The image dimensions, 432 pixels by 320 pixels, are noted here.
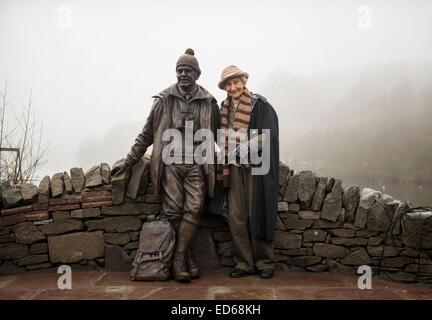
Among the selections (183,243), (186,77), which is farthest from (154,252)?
(186,77)

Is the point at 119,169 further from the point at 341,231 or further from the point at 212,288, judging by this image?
the point at 341,231

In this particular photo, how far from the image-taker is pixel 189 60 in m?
3.47

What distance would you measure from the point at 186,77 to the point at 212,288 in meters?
2.05

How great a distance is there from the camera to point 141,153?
3627 mm

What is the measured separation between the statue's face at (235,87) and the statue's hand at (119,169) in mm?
1349

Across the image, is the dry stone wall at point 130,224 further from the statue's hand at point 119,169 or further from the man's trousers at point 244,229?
the man's trousers at point 244,229

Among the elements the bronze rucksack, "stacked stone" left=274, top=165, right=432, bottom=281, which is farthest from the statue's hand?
"stacked stone" left=274, top=165, right=432, bottom=281

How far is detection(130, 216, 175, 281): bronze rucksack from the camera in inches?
128

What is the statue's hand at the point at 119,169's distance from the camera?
356cm

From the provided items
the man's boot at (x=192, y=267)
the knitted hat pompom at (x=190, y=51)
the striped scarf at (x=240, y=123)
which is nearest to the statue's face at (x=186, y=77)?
the knitted hat pompom at (x=190, y=51)

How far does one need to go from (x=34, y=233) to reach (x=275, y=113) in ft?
9.20

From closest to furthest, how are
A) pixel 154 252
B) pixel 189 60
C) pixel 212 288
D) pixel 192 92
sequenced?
1. pixel 212 288
2. pixel 154 252
3. pixel 189 60
4. pixel 192 92

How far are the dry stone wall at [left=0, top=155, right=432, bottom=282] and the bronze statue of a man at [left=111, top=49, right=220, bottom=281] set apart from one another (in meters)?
0.24
